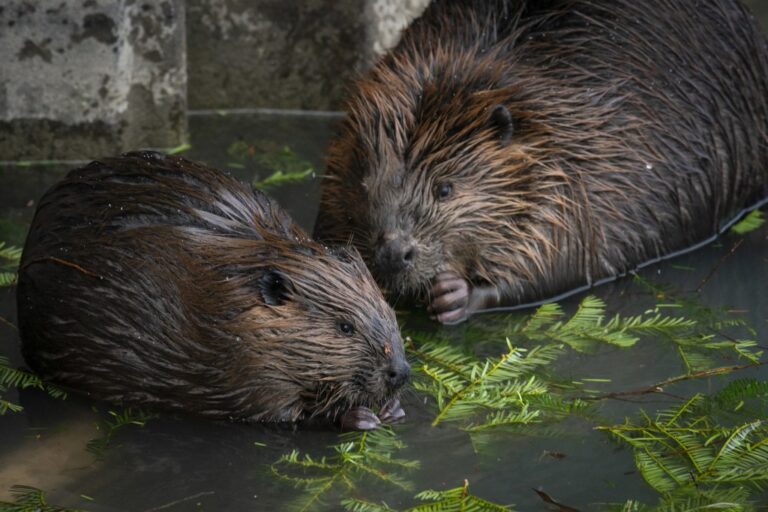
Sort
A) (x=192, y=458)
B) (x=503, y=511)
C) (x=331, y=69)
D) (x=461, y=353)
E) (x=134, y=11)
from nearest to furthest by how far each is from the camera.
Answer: (x=503, y=511) → (x=192, y=458) → (x=461, y=353) → (x=134, y=11) → (x=331, y=69)

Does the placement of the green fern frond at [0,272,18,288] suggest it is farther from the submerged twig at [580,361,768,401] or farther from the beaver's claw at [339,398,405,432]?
the submerged twig at [580,361,768,401]

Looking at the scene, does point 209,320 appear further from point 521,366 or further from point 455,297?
point 455,297

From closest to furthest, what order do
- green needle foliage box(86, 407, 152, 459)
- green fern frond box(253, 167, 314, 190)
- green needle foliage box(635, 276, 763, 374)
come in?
green needle foliage box(86, 407, 152, 459), green needle foliage box(635, 276, 763, 374), green fern frond box(253, 167, 314, 190)

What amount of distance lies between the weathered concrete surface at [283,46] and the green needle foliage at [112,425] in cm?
255

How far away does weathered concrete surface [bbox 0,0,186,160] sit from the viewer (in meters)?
4.75

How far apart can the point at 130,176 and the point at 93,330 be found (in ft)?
1.51

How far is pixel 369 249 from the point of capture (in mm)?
3828

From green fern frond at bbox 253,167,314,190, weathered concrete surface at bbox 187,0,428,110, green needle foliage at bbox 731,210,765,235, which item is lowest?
green needle foliage at bbox 731,210,765,235

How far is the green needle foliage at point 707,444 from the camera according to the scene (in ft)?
9.14

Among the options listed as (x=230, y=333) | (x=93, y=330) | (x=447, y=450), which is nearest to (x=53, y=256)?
(x=93, y=330)

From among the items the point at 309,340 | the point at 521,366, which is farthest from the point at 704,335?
the point at 309,340

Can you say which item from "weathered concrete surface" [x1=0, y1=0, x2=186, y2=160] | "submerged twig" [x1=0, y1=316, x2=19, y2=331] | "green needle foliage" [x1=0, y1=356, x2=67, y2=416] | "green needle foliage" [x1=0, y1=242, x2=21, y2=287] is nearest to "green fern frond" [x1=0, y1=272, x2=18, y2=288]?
"green needle foliage" [x1=0, y1=242, x2=21, y2=287]

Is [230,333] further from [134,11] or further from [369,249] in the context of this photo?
[134,11]

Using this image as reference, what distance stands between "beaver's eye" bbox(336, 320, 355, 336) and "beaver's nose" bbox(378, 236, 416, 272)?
1.94 feet
